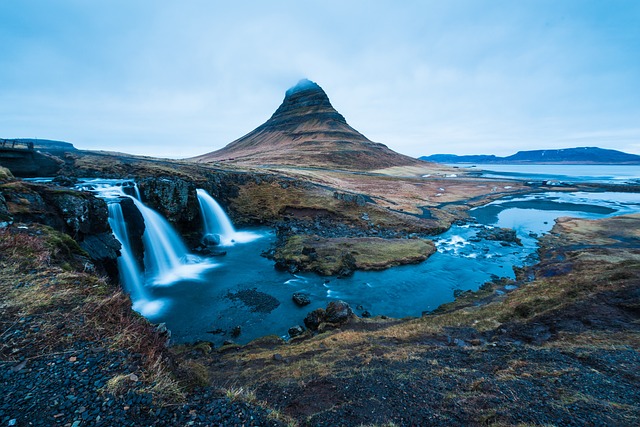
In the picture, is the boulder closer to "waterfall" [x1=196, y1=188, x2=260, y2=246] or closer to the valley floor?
the valley floor

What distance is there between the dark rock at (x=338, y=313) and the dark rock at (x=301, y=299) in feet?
11.4

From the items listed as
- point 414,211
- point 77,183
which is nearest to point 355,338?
point 77,183

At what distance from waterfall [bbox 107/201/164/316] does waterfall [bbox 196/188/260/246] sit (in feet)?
38.5

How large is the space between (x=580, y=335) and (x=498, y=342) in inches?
138

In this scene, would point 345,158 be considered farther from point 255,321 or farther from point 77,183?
point 255,321


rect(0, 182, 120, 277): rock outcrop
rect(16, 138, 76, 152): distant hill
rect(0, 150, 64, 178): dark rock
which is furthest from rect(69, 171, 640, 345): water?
rect(16, 138, 76, 152): distant hill

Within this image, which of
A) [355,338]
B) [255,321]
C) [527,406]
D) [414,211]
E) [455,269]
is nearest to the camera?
[527,406]

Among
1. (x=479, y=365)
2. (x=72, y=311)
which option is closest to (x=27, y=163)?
(x=72, y=311)

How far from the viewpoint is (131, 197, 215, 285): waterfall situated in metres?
26.0

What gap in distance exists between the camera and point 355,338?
14805mm

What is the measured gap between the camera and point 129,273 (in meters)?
23.1

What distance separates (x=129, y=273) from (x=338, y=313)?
1853 centimetres

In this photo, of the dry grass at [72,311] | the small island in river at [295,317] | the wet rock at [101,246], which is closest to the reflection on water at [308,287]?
the small island in river at [295,317]

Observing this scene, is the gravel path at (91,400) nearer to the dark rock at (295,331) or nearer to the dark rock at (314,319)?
the dark rock at (295,331)
